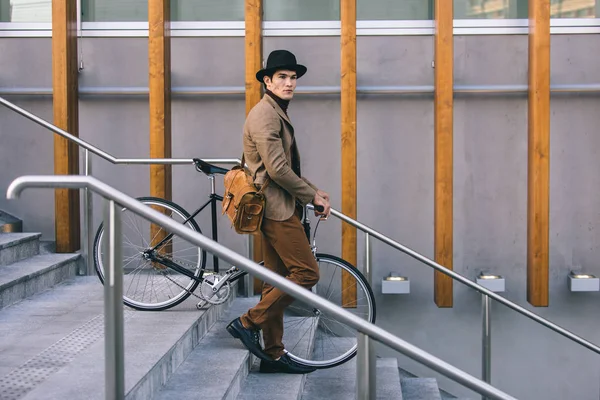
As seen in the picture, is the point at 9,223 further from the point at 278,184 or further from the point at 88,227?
the point at 278,184

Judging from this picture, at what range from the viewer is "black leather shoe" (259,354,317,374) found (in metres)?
3.78

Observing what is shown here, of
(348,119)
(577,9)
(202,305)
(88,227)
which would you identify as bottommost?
(202,305)

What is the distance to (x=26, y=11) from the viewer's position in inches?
234

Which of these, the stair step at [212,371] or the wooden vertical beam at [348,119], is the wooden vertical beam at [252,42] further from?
the stair step at [212,371]

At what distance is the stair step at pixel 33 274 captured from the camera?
404 cm

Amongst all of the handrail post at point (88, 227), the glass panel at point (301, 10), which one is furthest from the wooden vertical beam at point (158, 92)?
the glass panel at point (301, 10)

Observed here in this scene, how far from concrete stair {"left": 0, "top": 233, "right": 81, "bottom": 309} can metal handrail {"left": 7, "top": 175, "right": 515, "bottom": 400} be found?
76.4 inches

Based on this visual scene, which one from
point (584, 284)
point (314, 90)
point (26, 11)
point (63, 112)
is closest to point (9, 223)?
point (63, 112)

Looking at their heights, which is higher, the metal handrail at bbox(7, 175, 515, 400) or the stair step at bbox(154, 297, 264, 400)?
the metal handrail at bbox(7, 175, 515, 400)

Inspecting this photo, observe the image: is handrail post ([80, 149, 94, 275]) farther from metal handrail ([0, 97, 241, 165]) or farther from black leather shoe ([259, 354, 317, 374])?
black leather shoe ([259, 354, 317, 374])

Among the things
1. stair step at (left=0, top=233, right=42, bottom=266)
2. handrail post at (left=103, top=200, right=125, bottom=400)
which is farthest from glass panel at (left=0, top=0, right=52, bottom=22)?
handrail post at (left=103, top=200, right=125, bottom=400)

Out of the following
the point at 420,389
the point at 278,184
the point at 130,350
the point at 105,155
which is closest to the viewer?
the point at 130,350

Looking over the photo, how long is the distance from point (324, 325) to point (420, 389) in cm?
84

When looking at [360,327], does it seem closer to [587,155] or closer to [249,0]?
[249,0]
